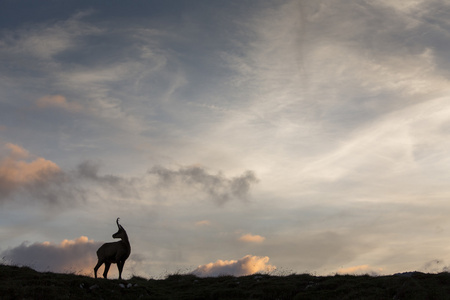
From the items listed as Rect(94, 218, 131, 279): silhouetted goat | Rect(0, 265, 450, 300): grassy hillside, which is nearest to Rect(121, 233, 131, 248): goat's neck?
Rect(94, 218, 131, 279): silhouetted goat

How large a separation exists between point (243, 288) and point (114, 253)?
9934 millimetres

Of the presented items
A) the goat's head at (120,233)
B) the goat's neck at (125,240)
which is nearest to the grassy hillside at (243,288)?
the goat's neck at (125,240)

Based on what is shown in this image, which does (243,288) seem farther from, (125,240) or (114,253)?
(114,253)

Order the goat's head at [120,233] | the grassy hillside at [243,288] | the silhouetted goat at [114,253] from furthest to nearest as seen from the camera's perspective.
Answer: the goat's head at [120,233]
the silhouetted goat at [114,253]
the grassy hillside at [243,288]

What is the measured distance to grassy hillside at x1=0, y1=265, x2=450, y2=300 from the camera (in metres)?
22.7

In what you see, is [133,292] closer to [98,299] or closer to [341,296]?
[98,299]

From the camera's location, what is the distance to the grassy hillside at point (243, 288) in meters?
22.7

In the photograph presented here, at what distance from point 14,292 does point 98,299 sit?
4.37 m

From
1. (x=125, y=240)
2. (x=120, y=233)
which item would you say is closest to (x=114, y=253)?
(x=125, y=240)

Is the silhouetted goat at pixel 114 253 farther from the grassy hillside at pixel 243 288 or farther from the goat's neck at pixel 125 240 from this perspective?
the grassy hillside at pixel 243 288

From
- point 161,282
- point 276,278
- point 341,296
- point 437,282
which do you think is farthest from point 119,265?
point 437,282

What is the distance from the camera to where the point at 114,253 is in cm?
3031

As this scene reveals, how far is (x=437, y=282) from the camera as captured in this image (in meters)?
24.6

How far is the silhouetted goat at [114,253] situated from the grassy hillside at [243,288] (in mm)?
3083
